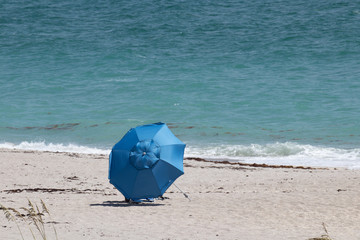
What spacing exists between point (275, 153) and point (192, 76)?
1221 cm

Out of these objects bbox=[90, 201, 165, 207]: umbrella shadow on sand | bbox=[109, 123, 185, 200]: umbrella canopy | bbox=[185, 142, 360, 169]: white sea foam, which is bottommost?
bbox=[185, 142, 360, 169]: white sea foam

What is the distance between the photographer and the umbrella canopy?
1058 cm

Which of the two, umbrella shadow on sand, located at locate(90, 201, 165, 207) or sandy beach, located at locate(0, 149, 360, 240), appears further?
umbrella shadow on sand, located at locate(90, 201, 165, 207)

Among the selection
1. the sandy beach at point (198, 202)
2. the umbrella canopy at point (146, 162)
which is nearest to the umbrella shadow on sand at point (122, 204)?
the sandy beach at point (198, 202)

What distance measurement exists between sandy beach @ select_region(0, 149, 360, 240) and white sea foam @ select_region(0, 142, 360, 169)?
1.38 meters

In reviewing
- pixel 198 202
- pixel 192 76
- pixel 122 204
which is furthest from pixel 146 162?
pixel 192 76

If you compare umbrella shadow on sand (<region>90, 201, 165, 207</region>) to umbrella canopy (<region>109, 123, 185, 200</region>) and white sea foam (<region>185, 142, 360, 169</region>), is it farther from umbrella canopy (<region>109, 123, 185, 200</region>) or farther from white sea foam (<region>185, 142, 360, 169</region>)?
white sea foam (<region>185, 142, 360, 169</region>)

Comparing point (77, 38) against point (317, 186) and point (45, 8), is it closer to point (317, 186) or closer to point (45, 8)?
point (45, 8)

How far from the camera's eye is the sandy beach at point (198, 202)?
881 centimetres

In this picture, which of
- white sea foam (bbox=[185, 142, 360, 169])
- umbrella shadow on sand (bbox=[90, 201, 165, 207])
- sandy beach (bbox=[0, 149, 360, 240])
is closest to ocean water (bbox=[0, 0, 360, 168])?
white sea foam (bbox=[185, 142, 360, 169])

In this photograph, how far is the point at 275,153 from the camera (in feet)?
62.2

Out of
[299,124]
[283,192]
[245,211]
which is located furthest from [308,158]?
[245,211]

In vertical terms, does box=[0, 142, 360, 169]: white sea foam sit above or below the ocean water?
below

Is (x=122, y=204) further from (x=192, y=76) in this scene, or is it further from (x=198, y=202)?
(x=192, y=76)
